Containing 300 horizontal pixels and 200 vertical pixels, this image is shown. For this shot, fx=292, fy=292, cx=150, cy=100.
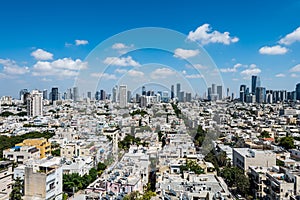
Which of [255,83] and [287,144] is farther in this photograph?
[255,83]

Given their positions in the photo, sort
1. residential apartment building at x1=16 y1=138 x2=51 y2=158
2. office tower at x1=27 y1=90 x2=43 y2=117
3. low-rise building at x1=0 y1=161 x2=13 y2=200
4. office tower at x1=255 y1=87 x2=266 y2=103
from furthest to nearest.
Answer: office tower at x1=255 y1=87 x2=266 y2=103
office tower at x1=27 y1=90 x2=43 y2=117
residential apartment building at x1=16 y1=138 x2=51 y2=158
low-rise building at x1=0 y1=161 x2=13 y2=200

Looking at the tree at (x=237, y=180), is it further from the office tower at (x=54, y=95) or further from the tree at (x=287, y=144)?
the office tower at (x=54, y=95)

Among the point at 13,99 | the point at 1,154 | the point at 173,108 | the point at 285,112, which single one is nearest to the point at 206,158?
the point at 1,154

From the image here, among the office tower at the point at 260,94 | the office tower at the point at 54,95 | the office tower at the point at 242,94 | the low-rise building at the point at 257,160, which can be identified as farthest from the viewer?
the office tower at the point at 54,95

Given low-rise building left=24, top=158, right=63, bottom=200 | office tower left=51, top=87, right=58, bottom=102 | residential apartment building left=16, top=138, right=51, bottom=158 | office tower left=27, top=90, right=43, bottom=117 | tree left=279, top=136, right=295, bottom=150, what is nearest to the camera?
low-rise building left=24, top=158, right=63, bottom=200

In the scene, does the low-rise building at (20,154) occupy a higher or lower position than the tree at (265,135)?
lower

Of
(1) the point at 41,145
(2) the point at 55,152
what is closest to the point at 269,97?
(2) the point at 55,152

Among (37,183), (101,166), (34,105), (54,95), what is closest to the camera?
(37,183)

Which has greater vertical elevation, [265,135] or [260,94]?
[260,94]

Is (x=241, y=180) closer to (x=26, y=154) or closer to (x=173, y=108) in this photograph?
(x=26, y=154)

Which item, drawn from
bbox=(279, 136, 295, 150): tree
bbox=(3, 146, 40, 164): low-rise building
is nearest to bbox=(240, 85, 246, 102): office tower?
bbox=(279, 136, 295, 150): tree

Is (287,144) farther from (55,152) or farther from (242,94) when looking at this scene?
(242,94)

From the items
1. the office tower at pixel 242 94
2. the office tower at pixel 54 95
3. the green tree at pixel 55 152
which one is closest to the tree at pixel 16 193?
the green tree at pixel 55 152

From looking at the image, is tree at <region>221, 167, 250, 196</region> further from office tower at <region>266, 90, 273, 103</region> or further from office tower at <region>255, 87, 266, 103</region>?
office tower at <region>266, 90, 273, 103</region>
